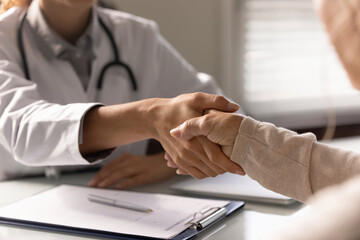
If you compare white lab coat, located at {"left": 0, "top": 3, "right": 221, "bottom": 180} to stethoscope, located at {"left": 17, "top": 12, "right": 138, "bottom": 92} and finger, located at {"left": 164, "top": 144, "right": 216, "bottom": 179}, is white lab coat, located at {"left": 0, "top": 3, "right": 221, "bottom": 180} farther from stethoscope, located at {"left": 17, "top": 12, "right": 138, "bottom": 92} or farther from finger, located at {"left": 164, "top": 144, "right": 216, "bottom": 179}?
finger, located at {"left": 164, "top": 144, "right": 216, "bottom": 179}

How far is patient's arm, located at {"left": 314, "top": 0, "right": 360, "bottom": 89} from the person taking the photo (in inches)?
23.4

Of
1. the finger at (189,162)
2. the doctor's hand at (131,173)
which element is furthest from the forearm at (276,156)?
the doctor's hand at (131,173)

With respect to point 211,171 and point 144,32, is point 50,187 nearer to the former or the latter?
point 211,171

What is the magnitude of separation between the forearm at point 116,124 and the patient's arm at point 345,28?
1.57ft

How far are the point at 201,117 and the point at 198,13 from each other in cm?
125

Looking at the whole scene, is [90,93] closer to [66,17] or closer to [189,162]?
[66,17]

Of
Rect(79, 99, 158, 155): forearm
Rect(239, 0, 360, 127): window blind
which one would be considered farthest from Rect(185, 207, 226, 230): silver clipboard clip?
Rect(239, 0, 360, 127): window blind

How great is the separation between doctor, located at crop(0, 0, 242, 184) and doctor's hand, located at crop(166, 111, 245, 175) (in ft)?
0.06

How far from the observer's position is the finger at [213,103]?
0.99 m

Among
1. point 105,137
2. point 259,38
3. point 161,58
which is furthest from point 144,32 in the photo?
point 259,38

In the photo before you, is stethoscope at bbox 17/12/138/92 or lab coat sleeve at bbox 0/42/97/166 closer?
lab coat sleeve at bbox 0/42/97/166

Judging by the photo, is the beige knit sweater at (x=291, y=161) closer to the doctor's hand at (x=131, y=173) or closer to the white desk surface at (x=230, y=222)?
the white desk surface at (x=230, y=222)

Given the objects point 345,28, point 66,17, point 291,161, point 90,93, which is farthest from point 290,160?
point 66,17

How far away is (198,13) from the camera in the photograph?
214 cm
